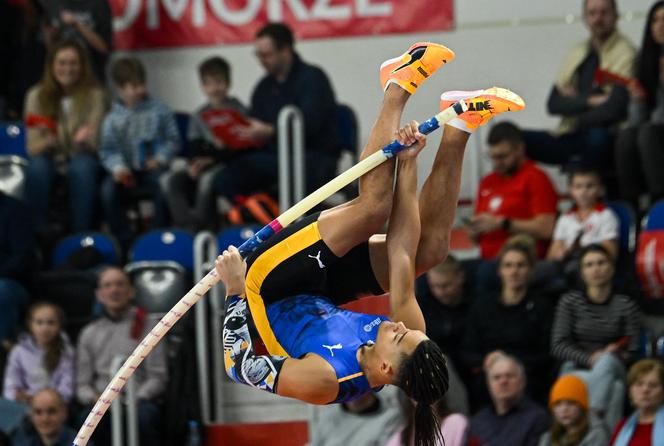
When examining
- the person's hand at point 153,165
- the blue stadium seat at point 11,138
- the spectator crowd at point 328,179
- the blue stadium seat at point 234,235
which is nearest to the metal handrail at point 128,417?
the spectator crowd at point 328,179

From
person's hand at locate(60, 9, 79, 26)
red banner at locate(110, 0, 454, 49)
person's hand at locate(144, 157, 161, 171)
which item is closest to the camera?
person's hand at locate(144, 157, 161, 171)

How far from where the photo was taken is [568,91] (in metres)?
9.81

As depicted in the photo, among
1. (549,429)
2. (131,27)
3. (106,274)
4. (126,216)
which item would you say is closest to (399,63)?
(549,429)

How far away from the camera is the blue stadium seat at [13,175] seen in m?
10.3

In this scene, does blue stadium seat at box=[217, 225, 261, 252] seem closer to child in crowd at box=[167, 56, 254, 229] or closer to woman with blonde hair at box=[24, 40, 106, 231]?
child in crowd at box=[167, 56, 254, 229]

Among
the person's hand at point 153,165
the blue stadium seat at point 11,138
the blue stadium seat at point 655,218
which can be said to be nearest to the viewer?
the blue stadium seat at point 655,218

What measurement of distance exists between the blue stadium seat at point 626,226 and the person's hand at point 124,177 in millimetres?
3045

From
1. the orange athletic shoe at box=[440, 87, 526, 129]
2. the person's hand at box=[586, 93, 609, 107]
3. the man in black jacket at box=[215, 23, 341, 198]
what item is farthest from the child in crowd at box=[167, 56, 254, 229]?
the orange athletic shoe at box=[440, 87, 526, 129]

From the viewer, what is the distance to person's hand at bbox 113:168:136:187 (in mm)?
10188

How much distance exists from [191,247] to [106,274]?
0.71 metres

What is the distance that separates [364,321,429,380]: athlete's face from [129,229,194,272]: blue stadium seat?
146 inches

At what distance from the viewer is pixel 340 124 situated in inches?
395

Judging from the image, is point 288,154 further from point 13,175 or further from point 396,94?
point 396,94

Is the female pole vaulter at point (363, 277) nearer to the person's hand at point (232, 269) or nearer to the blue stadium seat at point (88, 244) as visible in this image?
the person's hand at point (232, 269)
